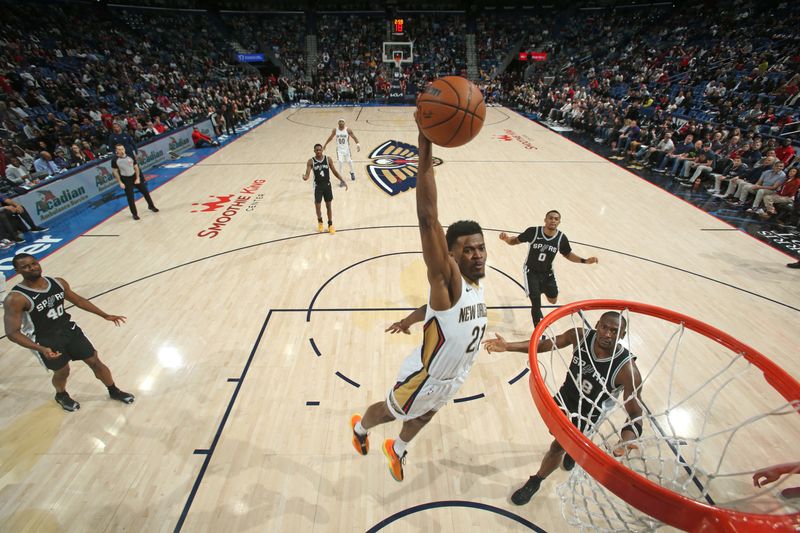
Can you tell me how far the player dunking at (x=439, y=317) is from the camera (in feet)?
6.78

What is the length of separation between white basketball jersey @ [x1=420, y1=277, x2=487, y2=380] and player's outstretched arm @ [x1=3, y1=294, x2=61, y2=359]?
3468 mm

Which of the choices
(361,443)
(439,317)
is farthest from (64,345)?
(439,317)

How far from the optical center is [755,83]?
14109 millimetres

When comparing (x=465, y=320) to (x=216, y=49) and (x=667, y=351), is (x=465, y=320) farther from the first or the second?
(x=216, y=49)

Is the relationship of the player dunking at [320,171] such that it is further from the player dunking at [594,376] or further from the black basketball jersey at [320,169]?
the player dunking at [594,376]

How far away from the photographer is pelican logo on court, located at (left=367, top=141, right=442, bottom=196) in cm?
1068

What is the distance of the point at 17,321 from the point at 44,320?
176mm

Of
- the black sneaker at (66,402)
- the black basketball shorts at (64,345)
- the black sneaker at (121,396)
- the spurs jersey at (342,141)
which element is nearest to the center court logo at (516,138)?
the spurs jersey at (342,141)

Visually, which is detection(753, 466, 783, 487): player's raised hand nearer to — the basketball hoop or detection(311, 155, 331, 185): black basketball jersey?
the basketball hoop

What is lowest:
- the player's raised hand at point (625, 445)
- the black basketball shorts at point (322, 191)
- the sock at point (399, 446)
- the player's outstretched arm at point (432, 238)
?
the sock at point (399, 446)

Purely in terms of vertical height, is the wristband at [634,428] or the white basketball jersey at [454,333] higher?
the white basketball jersey at [454,333]

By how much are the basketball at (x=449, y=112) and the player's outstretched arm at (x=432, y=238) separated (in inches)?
4.5

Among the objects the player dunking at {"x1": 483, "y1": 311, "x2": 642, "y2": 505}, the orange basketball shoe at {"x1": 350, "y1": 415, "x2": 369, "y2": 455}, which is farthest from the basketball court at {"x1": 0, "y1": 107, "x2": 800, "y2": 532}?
the player dunking at {"x1": 483, "y1": 311, "x2": 642, "y2": 505}

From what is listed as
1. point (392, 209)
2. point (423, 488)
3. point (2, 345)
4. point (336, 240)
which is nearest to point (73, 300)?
point (2, 345)
